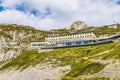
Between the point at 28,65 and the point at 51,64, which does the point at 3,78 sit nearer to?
the point at 28,65

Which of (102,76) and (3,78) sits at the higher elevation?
(102,76)

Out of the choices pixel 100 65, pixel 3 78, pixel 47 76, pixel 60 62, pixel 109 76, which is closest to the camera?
pixel 109 76

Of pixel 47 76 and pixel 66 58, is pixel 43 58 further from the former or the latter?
pixel 47 76

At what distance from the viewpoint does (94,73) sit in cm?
9938

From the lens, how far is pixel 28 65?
612 ft

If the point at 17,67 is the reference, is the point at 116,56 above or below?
above

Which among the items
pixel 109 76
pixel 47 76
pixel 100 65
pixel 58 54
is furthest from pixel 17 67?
pixel 109 76

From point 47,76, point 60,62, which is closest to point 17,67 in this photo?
point 60,62

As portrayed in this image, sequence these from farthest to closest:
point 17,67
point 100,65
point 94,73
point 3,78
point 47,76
A: point 17,67 < point 3,78 < point 47,76 < point 100,65 < point 94,73

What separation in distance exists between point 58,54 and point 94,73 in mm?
94393

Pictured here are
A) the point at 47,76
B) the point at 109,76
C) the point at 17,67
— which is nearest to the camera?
the point at 109,76

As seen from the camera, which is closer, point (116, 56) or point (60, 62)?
point (116, 56)

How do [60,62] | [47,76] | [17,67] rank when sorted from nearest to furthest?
[47,76], [60,62], [17,67]

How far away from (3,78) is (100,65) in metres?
93.9
